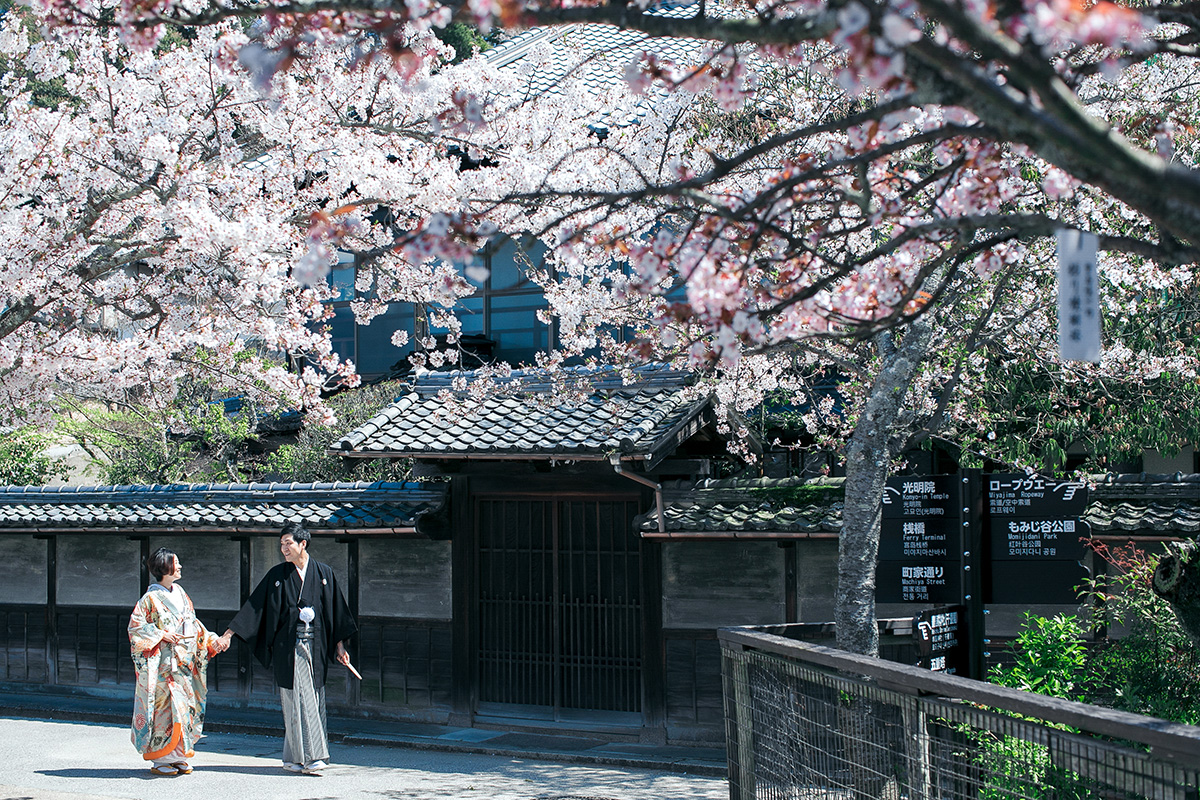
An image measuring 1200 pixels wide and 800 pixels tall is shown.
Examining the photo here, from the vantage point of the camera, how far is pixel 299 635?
9.27 meters

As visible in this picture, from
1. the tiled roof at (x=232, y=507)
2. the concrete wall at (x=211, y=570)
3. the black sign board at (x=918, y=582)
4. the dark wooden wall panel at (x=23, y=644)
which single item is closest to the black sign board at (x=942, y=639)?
the black sign board at (x=918, y=582)

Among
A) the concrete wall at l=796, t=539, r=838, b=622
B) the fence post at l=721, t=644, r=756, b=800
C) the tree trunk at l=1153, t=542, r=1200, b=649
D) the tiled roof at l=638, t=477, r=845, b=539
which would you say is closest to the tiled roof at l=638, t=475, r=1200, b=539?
the tiled roof at l=638, t=477, r=845, b=539

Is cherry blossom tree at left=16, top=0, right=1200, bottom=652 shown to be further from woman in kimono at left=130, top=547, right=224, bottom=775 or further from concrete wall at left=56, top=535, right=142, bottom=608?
concrete wall at left=56, top=535, right=142, bottom=608

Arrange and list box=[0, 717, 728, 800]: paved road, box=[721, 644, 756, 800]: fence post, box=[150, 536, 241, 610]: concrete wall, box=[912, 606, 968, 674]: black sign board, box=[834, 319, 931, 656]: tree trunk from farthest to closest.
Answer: box=[150, 536, 241, 610]: concrete wall → box=[0, 717, 728, 800]: paved road → box=[834, 319, 931, 656]: tree trunk → box=[912, 606, 968, 674]: black sign board → box=[721, 644, 756, 800]: fence post

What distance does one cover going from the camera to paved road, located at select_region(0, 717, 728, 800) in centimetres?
833

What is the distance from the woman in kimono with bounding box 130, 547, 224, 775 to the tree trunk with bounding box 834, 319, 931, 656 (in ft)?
17.6

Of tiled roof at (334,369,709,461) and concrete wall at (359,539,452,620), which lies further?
concrete wall at (359,539,452,620)

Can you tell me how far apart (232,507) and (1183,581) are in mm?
9224

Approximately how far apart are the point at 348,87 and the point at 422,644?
5679 mm

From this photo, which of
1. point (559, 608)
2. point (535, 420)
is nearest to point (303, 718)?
point (559, 608)

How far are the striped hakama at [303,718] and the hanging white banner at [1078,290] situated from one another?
7.34m

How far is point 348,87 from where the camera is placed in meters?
9.27

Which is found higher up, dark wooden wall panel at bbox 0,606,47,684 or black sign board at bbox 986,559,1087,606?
black sign board at bbox 986,559,1087,606

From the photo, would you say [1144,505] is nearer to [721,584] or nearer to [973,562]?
[973,562]
